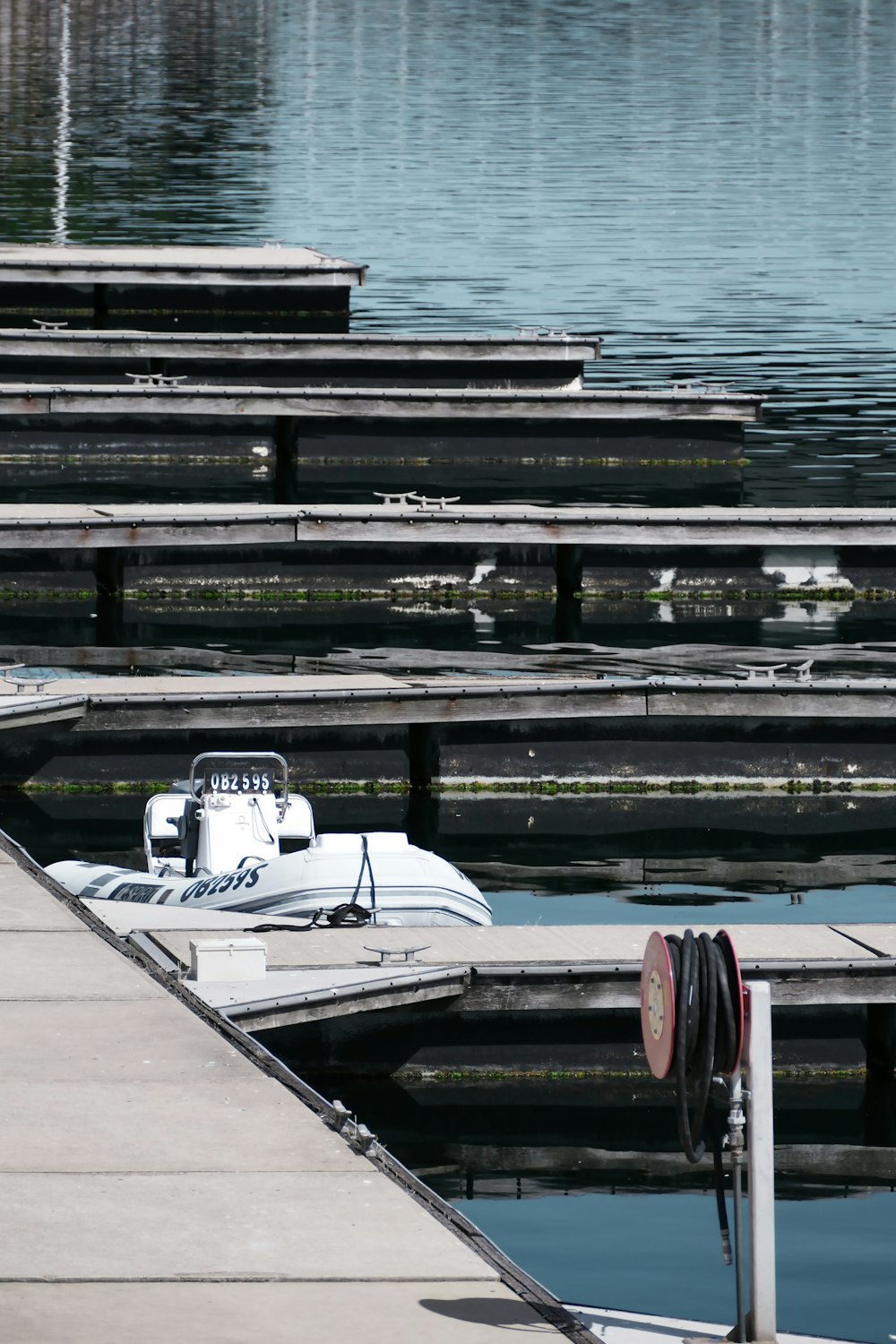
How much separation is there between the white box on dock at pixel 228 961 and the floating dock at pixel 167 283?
2906cm

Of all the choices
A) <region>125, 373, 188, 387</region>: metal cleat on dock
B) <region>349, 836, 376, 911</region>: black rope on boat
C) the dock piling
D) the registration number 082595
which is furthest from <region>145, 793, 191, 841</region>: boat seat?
<region>125, 373, 188, 387</region>: metal cleat on dock

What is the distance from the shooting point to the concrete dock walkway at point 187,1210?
26.8ft

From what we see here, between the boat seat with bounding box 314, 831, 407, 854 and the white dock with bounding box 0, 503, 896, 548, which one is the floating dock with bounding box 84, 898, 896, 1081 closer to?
the boat seat with bounding box 314, 831, 407, 854

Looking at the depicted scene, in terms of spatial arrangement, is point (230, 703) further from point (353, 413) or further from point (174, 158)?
point (174, 158)

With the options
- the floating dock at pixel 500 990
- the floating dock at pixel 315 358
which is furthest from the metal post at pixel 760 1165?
the floating dock at pixel 315 358

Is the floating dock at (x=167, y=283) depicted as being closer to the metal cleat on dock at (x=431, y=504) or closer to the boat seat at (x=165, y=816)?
the metal cleat on dock at (x=431, y=504)

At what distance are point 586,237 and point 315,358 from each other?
71.3ft

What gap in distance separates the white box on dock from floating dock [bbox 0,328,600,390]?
23080 mm

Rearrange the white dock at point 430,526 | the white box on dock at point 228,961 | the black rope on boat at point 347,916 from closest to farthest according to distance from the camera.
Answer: the white box on dock at point 228,961, the black rope on boat at point 347,916, the white dock at point 430,526

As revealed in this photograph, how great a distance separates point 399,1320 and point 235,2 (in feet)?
526

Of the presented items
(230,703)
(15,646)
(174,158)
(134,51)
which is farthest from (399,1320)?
(134,51)

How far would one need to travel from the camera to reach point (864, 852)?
19.6m

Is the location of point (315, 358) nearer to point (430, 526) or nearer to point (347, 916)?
point (430, 526)

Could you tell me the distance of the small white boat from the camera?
15.1 m
